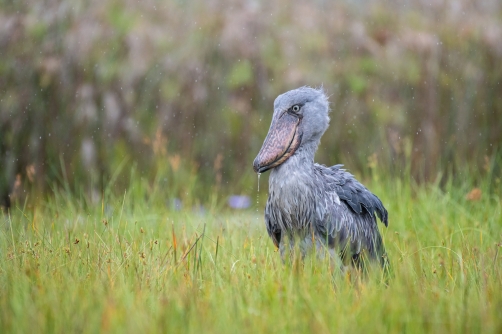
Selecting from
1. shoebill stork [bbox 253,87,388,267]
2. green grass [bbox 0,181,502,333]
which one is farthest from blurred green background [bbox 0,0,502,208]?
shoebill stork [bbox 253,87,388,267]

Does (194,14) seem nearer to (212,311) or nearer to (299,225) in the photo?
(299,225)

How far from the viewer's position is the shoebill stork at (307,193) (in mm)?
3254

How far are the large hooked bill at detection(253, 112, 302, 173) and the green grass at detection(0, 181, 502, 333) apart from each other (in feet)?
1.43

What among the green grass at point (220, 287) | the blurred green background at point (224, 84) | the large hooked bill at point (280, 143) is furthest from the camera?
the blurred green background at point (224, 84)

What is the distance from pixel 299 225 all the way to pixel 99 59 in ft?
13.0

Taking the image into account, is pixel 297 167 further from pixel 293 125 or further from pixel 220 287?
pixel 220 287

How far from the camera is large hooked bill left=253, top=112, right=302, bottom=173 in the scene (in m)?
3.22

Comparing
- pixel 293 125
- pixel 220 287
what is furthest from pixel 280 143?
pixel 220 287

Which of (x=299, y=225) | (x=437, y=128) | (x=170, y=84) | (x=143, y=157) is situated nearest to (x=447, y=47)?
(x=437, y=128)

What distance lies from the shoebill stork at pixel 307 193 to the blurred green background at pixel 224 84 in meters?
2.61

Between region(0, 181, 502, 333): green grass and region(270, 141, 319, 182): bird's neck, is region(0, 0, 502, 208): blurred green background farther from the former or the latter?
region(270, 141, 319, 182): bird's neck

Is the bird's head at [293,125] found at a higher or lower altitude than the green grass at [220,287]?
higher

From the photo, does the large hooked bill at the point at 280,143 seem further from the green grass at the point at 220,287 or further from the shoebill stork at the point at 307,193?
the green grass at the point at 220,287

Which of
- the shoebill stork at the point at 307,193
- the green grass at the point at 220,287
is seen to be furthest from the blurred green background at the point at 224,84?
the shoebill stork at the point at 307,193
